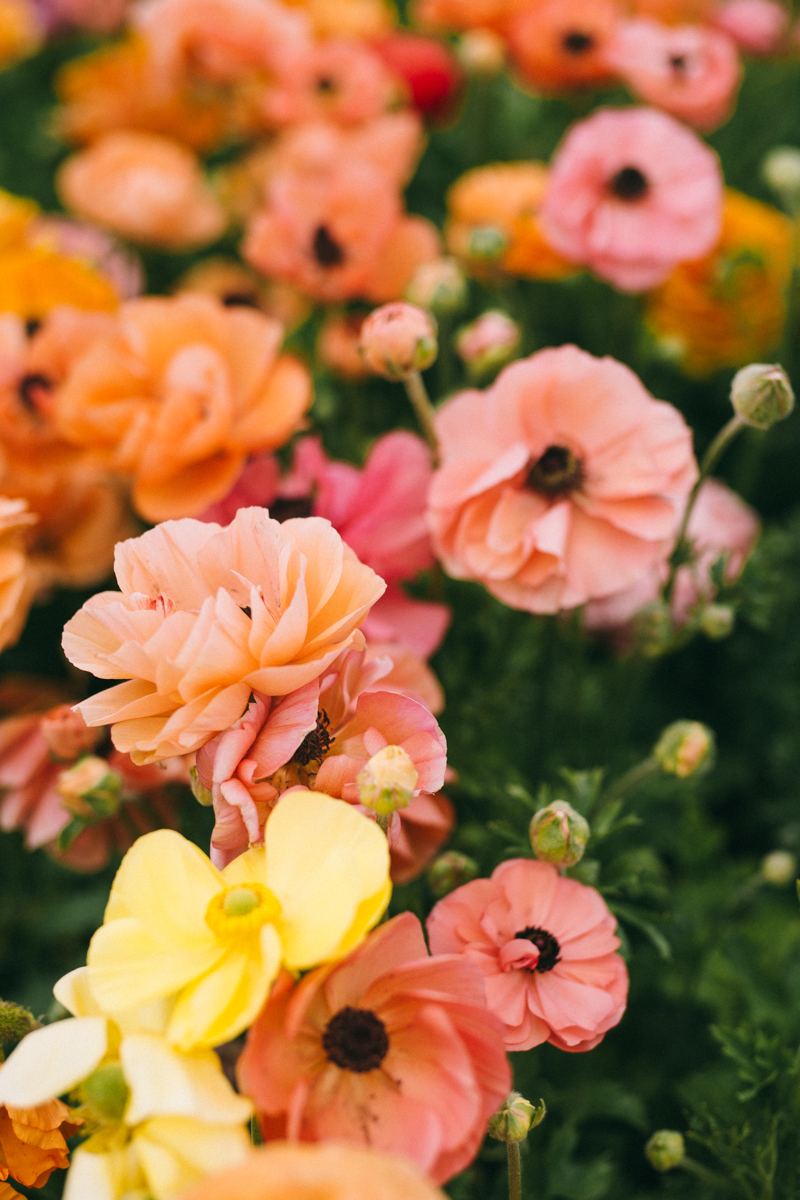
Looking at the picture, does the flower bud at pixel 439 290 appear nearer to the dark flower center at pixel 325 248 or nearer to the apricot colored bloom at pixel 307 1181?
the dark flower center at pixel 325 248

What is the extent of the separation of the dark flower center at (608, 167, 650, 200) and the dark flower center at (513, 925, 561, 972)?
875 mm

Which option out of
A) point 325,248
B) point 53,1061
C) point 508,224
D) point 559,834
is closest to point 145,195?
point 325,248

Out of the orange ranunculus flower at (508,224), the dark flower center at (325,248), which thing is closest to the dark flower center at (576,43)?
the orange ranunculus flower at (508,224)

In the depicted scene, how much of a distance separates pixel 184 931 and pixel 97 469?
0.75 metres

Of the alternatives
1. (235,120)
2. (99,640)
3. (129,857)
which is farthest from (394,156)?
(129,857)

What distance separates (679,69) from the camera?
1383 millimetres

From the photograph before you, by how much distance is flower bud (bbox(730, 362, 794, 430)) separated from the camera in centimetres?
86

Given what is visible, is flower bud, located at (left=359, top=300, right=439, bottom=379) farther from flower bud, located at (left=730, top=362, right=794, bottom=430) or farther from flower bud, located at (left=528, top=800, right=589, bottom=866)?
flower bud, located at (left=528, top=800, right=589, bottom=866)

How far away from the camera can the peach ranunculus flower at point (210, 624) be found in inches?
24.4

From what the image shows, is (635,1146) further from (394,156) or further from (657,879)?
(394,156)

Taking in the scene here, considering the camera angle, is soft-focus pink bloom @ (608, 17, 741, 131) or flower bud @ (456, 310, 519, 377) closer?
flower bud @ (456, 310, 519, 377)

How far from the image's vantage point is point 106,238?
194 cm

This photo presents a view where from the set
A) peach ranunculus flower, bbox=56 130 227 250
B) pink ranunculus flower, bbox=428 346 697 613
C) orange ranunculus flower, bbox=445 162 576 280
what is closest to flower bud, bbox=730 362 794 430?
pink ranunculus flower, bbox=428 346 697 613

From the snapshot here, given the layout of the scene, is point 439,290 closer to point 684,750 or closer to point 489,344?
point 489,344
